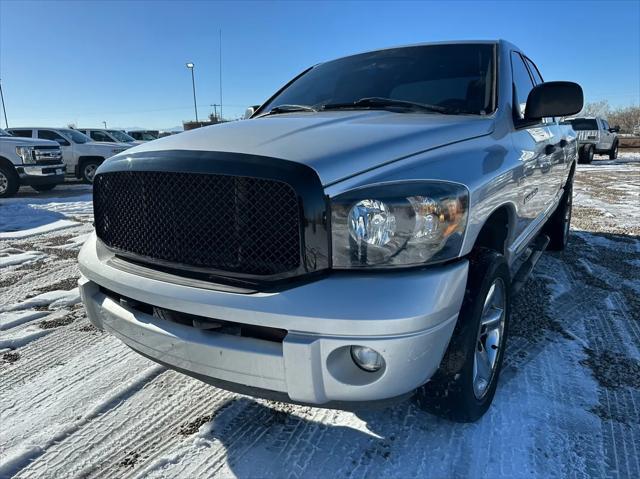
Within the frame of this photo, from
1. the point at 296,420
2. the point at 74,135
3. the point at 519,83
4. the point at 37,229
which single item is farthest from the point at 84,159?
the point at 296,420

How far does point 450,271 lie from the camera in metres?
1.60

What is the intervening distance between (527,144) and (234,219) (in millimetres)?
2021

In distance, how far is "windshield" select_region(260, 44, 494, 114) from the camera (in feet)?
8.78

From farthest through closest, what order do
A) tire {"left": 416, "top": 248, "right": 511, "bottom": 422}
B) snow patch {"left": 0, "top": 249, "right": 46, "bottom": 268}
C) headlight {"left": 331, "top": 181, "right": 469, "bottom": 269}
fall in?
snow patch {"left": 0, "top": 249, "right": 46, "bottom": 268} < tire {"left": 416, "top": 248, "right": 511, "bottom": 422} < headlight {"left": 331, "top": 181, "right": 469, "bottom": 269}

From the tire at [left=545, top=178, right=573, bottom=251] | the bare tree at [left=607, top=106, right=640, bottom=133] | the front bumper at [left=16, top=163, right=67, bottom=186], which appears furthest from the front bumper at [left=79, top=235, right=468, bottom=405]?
the bare tree at [left=607, top=106, right=640, bottom=133]

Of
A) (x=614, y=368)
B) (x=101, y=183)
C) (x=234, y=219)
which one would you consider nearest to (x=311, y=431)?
(x=234, y=219)

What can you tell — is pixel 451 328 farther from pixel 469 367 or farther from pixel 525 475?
pixel 525 475

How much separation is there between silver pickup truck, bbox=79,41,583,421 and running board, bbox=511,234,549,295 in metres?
0.47

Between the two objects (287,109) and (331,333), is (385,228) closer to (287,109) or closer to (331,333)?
(331,333)

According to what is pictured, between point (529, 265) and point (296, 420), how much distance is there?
2.35 meters

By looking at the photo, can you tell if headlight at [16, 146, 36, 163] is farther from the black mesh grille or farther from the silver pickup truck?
the black mesh grille

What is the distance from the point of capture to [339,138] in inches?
72.7

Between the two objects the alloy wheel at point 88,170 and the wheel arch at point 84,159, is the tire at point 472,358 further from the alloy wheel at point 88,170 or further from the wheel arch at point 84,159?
the alloy wheel at point 88,170

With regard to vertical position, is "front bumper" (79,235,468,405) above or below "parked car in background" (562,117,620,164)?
below
